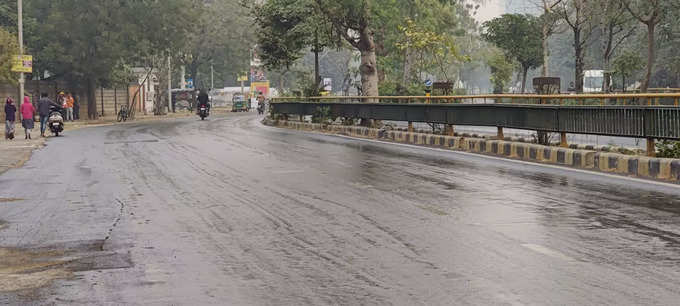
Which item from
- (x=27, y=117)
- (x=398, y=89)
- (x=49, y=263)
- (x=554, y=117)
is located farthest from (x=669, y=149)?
(x=398, y=89)

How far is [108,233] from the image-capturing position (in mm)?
10000

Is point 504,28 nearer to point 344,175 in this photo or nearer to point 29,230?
point 344,175

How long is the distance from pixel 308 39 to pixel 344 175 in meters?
34.7

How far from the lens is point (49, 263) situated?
27.0 feet

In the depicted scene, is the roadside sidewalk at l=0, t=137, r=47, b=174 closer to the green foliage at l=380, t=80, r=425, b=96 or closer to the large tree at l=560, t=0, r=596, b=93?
the green foliage at l=380, t=80, r=425, b=96

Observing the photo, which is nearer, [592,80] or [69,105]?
[69,105]

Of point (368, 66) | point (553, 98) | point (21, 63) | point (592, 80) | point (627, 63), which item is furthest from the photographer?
point (592, 80)

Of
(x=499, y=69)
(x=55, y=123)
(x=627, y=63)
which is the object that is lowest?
(x=55, y=123)

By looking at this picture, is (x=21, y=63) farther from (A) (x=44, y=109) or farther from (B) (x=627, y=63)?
(B) (x=627, y=63)

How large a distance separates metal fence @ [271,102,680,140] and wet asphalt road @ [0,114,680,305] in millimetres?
1660

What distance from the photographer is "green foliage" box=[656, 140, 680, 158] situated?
52.4 ft

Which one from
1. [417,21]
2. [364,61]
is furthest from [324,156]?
[417,21]

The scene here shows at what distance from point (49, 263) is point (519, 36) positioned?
191 feet

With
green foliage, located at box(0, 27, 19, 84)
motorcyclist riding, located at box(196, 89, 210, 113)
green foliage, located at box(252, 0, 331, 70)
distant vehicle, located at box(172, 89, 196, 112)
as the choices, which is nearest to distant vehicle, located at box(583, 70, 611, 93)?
green foliage, located at box(252, 0, 331, 70)
